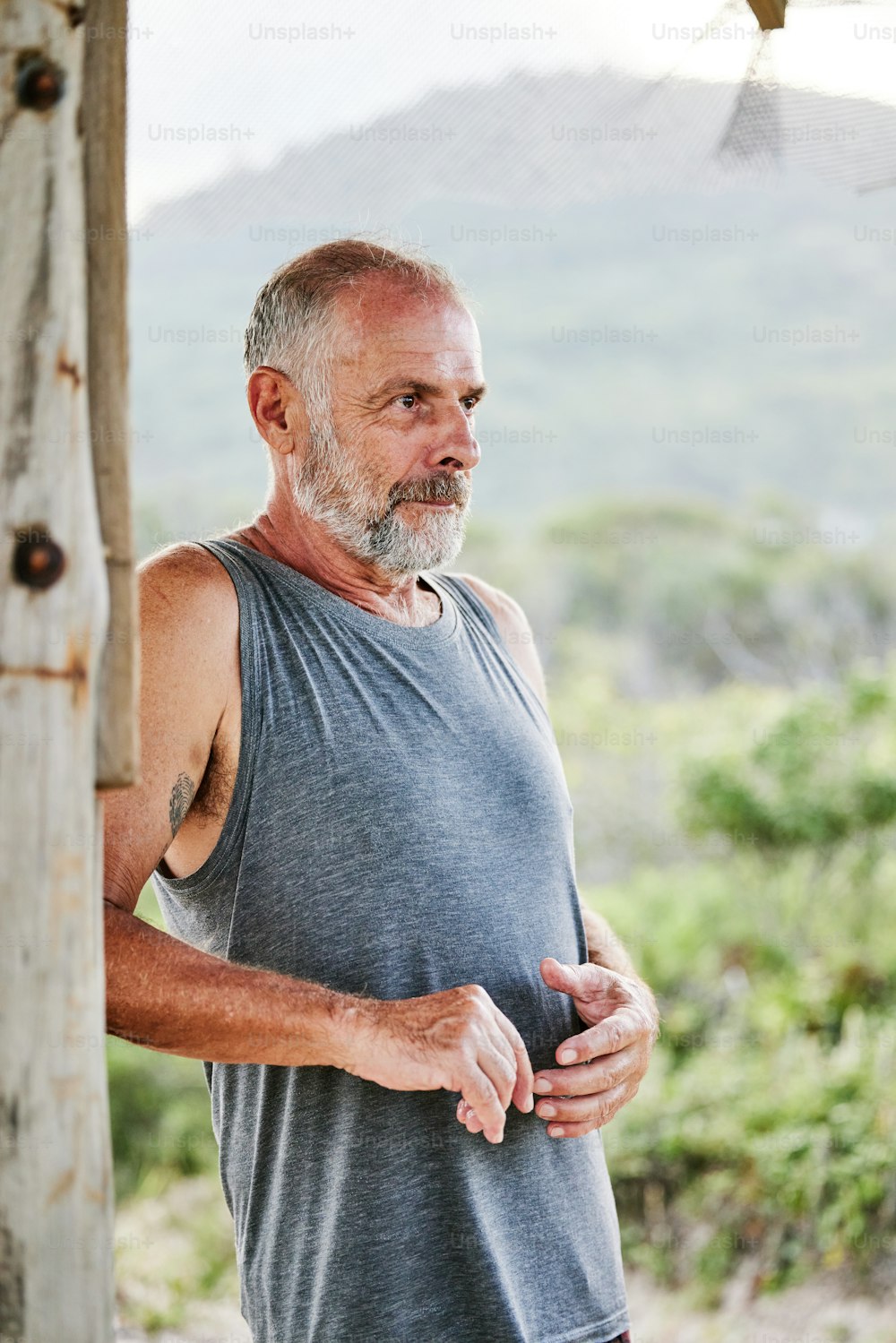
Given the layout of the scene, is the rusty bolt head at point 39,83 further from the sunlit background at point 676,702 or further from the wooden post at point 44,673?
the sunlit background at point 676,702

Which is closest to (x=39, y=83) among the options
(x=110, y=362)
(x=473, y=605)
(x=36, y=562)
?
(x=110, y=362)

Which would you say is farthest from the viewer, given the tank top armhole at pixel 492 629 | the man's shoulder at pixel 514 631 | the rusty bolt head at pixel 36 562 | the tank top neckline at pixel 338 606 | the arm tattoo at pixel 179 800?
the man's shoulder at pixel 514 631

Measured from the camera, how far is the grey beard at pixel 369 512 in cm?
171

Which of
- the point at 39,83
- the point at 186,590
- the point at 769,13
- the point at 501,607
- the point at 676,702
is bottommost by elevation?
the point at 676,702

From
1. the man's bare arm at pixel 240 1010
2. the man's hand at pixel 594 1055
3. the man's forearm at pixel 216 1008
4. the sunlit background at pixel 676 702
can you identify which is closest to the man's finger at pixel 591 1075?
the man's hand at pixel 594 1055

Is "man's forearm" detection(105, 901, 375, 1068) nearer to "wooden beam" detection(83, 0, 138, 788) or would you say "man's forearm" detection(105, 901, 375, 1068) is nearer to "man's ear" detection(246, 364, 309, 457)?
"wooden beam" detection(83, 0, 138, 788)

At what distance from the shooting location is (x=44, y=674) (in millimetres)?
909

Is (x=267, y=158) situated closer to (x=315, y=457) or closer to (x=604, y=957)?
(x=315, y=457)

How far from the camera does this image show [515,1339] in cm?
144

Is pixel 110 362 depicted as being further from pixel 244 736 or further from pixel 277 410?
pixel 277 410

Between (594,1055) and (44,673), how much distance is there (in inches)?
35.8

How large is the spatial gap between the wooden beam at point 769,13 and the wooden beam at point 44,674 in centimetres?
125

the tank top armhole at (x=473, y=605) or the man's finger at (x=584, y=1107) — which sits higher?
the tank top armhole at (x=473, y=605)

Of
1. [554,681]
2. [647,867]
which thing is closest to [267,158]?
[647,867]
